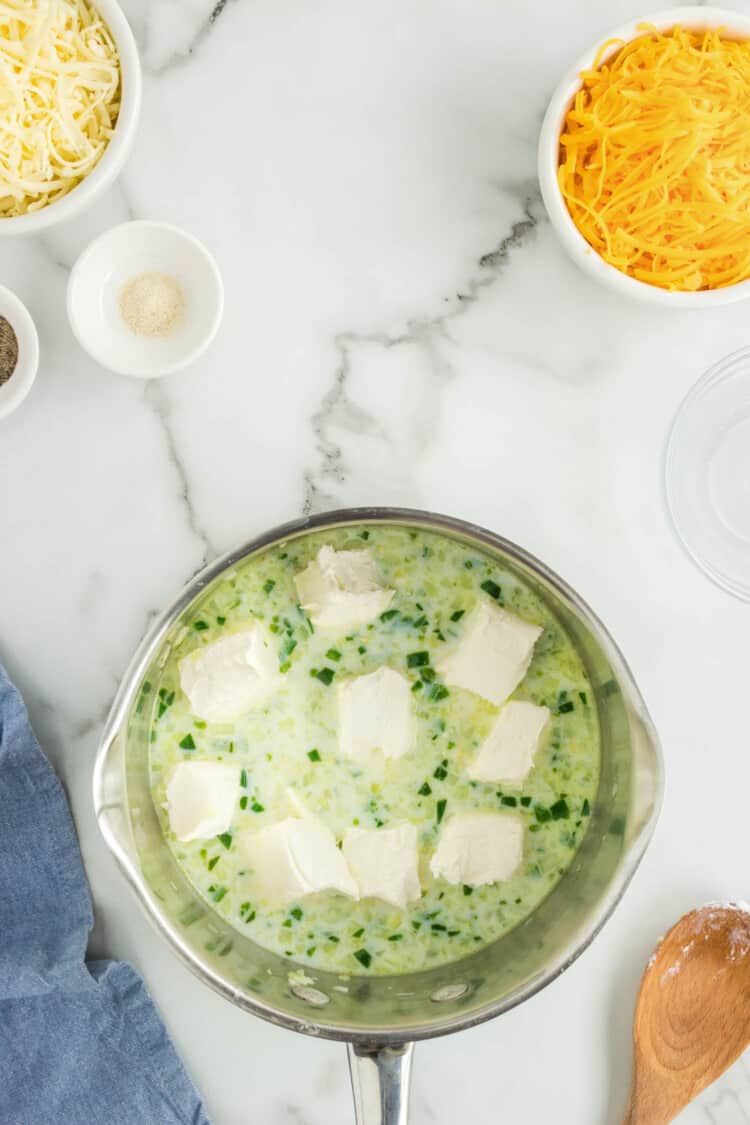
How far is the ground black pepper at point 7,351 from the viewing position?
60.5 inches

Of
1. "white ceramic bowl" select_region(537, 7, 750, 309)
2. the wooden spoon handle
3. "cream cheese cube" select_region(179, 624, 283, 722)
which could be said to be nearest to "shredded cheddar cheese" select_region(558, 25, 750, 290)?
"white ceramic bowl" select_region(537, 7, 750, 309)

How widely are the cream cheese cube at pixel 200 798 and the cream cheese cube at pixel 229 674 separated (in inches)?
2.9

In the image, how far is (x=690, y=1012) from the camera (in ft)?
5.36

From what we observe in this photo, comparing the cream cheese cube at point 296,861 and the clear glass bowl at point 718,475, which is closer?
the cream cheese cube at point 296,861

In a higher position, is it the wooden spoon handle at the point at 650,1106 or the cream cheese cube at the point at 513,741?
the cream cheese cube at the point at 513,741

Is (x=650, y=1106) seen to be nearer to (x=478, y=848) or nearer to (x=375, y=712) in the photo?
(x=478, y=848)

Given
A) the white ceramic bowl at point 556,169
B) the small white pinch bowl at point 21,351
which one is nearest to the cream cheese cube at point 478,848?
the white ceramic bowl at point 556,169

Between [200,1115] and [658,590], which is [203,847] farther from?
[658,590]

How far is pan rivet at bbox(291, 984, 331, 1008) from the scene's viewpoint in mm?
1524

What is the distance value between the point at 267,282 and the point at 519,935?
39.8 inches

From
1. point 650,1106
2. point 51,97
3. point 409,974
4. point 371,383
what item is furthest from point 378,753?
point 51,97

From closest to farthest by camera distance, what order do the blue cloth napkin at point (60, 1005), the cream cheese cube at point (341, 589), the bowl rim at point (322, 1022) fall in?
the bowl rim at point (322, 1022) < the cream cheese cube at point (341, 589) < the blue cloth napkin at point (60, 1005)

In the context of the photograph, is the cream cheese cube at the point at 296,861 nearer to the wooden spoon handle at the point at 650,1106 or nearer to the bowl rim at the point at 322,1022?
the bowl rim at the point at 322,1022

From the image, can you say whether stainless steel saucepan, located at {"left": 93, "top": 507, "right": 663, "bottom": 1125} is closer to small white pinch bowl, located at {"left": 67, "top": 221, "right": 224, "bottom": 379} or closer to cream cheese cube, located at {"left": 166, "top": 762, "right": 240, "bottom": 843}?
cream cheese cube, located at {"left": 166, "top": 762, "right": 240, "bottom": 843}
